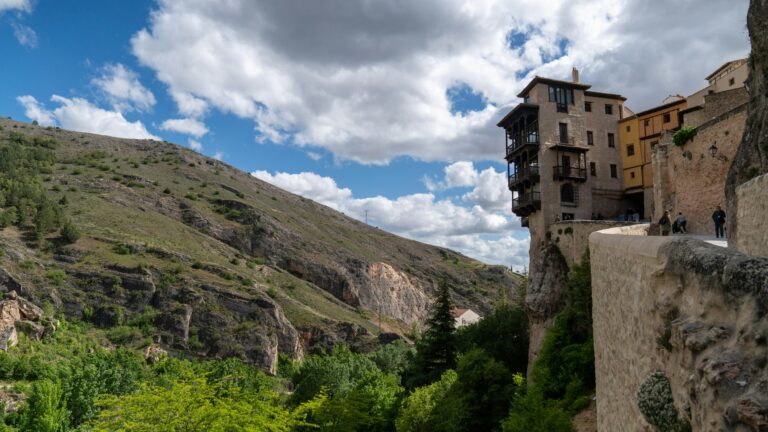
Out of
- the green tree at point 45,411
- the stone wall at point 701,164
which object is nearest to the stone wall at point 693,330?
the stone wall at point 701,164

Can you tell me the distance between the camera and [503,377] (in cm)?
2975

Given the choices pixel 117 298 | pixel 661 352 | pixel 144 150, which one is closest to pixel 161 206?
pixel 117 298

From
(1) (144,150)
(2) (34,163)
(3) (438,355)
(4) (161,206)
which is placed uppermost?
(1) (144,150)

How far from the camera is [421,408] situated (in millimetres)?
29047

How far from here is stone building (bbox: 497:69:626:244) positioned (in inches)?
1296

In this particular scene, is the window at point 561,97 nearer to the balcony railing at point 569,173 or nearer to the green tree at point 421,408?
the balcony railing at point 569,173

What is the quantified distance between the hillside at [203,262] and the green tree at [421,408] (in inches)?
1430

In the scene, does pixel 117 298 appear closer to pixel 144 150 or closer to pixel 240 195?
pixel 240 195

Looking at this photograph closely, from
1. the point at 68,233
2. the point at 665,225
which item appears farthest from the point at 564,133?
the point at 68,233

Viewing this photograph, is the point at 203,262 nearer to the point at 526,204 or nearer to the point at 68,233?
the point at 68,233

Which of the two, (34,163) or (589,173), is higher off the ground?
(34,163)

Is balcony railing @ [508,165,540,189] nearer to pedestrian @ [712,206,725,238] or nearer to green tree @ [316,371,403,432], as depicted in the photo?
pedestrian @ [712,206,725,238]

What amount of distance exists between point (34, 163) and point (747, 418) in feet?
337

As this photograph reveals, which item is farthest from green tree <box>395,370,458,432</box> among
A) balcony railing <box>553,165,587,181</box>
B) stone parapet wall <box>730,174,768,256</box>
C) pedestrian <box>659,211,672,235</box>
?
stone parapet wall <box>730,174,768,256</box>
